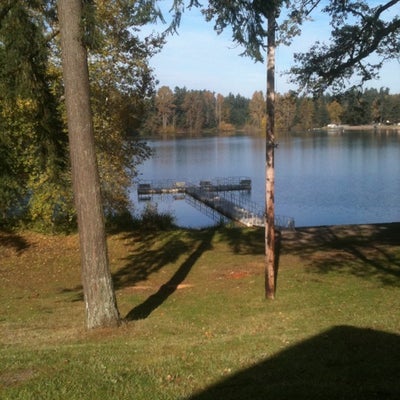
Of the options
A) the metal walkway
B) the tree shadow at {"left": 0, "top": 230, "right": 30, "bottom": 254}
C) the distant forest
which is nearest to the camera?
the tree shadow at {"left": 0, "top": 230, "right": 30, "bottom": 254}

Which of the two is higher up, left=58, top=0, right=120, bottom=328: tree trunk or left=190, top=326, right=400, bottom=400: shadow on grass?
left=58, top=0, right=120, bottom=328: tree trunk

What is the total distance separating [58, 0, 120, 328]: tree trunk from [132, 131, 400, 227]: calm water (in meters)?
24.3

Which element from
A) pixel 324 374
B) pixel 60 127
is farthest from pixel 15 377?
pixel 60 127

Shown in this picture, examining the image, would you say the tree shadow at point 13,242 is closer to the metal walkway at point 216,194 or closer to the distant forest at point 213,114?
the metal walkway at point 216,194

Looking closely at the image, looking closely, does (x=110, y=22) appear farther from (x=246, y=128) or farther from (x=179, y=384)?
(x=246, y=128)

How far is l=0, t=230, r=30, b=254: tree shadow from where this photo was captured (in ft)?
63.9

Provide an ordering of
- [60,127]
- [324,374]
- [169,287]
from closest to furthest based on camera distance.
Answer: [324,374], [169,287], [60,127]

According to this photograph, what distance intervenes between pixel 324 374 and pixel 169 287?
860cm

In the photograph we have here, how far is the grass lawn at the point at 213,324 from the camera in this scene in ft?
15.5

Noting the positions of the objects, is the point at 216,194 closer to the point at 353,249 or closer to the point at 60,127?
the point at 353,249

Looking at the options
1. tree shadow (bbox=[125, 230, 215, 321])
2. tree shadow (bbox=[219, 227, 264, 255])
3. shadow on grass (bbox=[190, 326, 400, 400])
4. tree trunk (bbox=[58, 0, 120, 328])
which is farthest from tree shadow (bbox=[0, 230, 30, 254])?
shadow on grass (bbox=[190, 326, 400, 400])

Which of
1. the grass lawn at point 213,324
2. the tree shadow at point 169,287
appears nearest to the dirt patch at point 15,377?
the grass lawn at point 213,324

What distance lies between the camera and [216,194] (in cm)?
4609

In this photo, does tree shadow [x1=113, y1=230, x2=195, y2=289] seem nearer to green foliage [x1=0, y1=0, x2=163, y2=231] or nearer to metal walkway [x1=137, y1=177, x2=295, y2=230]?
green foliage [x1=0, y1=0, x2=163, y2=231]
